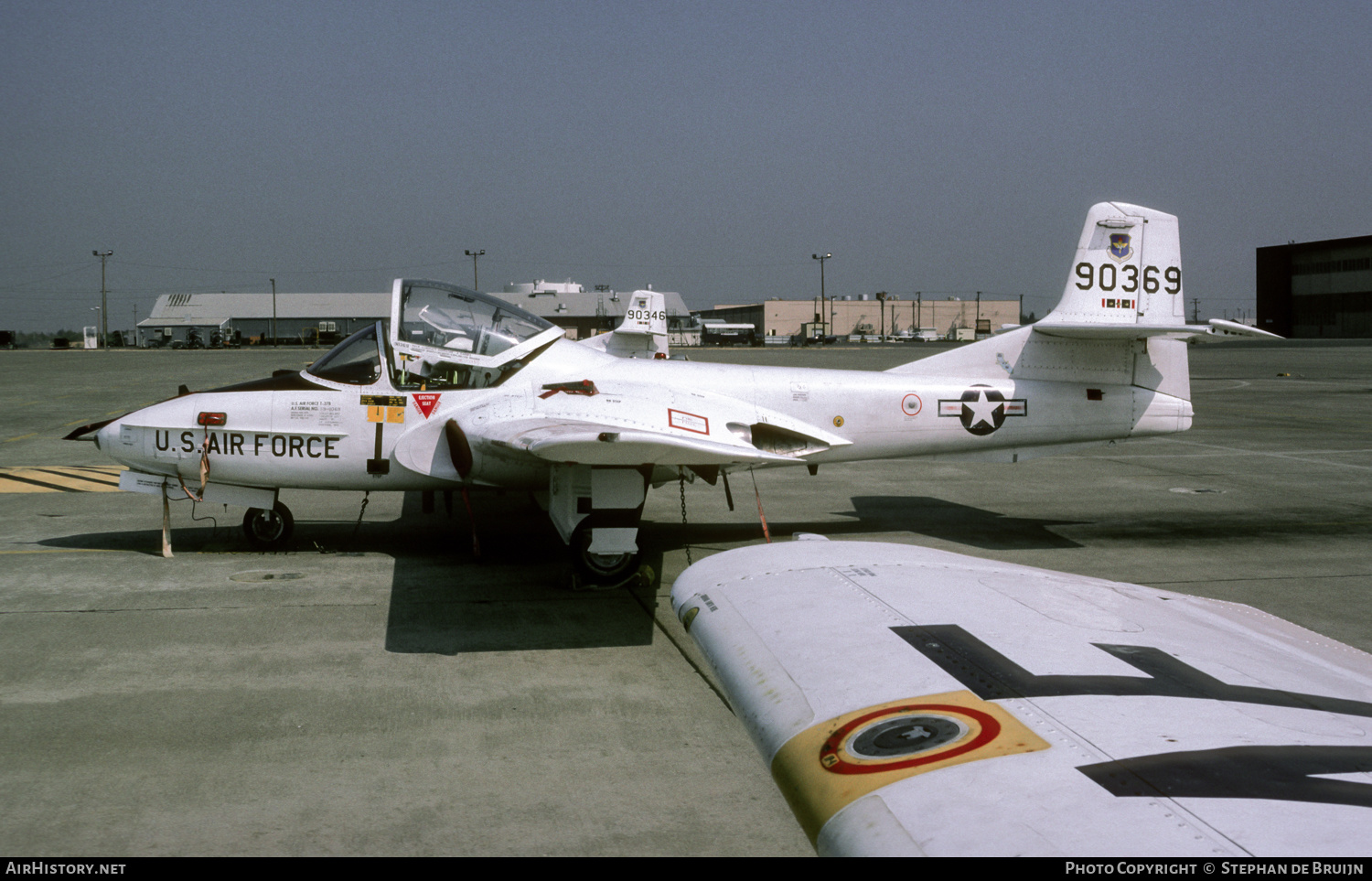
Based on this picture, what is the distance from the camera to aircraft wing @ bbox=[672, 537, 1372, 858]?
1.88 meters

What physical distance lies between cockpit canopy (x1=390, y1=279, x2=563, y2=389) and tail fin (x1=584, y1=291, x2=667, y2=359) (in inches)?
532

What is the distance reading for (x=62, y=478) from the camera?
1410 cm

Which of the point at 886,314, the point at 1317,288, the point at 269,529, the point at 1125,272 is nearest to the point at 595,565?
the point at 269,529

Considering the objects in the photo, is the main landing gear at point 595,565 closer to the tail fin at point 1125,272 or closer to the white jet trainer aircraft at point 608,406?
the white jet trainer aircraft at point 608,406

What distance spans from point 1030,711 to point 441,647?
5002 mm

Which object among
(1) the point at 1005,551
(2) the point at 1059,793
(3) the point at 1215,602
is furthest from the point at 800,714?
(1) the point at 1005,551

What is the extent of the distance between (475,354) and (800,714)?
7.04 meters

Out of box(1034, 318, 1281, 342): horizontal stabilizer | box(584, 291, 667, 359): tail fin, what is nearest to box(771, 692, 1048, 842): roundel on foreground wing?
box(1034, 318, 1281, 342): horizontal stabilizer

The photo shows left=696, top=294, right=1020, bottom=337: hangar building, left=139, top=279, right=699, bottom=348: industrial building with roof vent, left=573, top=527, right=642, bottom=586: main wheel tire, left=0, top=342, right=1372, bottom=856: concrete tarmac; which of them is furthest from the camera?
left=696, top=294, right=1020, bottom=337: hangar building

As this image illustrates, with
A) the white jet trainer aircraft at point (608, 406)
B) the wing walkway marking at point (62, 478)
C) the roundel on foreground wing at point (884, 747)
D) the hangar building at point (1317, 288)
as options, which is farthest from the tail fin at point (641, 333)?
the hangar building at point (1317, 288)

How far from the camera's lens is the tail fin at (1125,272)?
32.7 ft

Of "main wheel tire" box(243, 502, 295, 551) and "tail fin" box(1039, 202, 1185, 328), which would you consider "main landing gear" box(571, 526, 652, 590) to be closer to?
"main wheel tire" box(243, 502, 295, 551)

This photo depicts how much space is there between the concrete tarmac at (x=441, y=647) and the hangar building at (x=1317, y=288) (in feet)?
274

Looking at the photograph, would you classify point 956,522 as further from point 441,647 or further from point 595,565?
point 441,647
